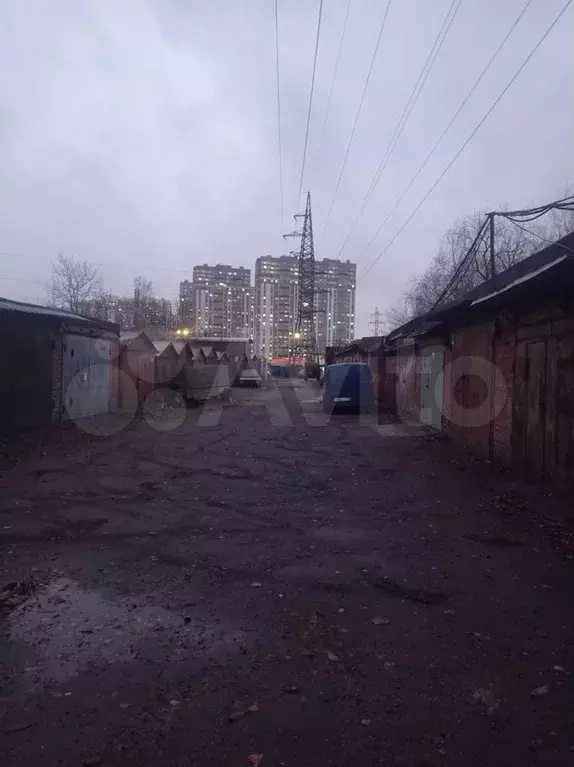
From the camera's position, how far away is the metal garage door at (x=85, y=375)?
47.5 feet

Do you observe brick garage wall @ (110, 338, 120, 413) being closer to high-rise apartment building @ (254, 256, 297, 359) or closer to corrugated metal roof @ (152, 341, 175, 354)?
corrugated metal roof @ (152, 341, 175, 354)

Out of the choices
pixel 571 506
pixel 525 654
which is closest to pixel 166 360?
pixel 571 506

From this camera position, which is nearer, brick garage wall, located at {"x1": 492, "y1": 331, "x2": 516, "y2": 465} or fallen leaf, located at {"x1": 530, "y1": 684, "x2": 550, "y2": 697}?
fallen leaf, located at {"x1": 530, "y1": 684, "x2": 550, "y2": 697}

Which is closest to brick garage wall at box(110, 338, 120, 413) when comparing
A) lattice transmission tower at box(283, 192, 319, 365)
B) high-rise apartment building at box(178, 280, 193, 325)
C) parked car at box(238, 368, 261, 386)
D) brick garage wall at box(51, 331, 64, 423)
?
brick garage wall at box(51, 331, 64, 423)

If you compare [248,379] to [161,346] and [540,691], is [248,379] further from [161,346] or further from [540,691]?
[540,691]

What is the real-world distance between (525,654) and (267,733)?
1.82 m

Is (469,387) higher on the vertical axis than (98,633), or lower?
higher

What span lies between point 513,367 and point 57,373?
10.9 metres

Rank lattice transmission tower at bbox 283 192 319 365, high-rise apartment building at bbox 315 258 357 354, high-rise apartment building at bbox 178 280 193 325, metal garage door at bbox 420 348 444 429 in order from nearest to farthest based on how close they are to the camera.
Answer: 1. metal garage door at bbox 420 348 444 429
2. lattice transmission tower at bbox 283 192 319 365
3. high-rise apartment building at bbox 178 280 193 325
4. high-rise apartment building at bbox 315 258 357 354

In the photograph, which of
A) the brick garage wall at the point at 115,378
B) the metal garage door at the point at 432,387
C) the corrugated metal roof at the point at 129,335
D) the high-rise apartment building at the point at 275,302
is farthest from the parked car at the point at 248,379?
the high-rise apartment building at the point at 275,302

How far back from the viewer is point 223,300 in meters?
112

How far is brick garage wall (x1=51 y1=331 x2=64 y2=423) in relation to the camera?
13609mm

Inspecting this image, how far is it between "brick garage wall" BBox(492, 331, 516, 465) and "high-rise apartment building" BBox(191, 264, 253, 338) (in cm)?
9413

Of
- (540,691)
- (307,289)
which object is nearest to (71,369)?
(540,691)
